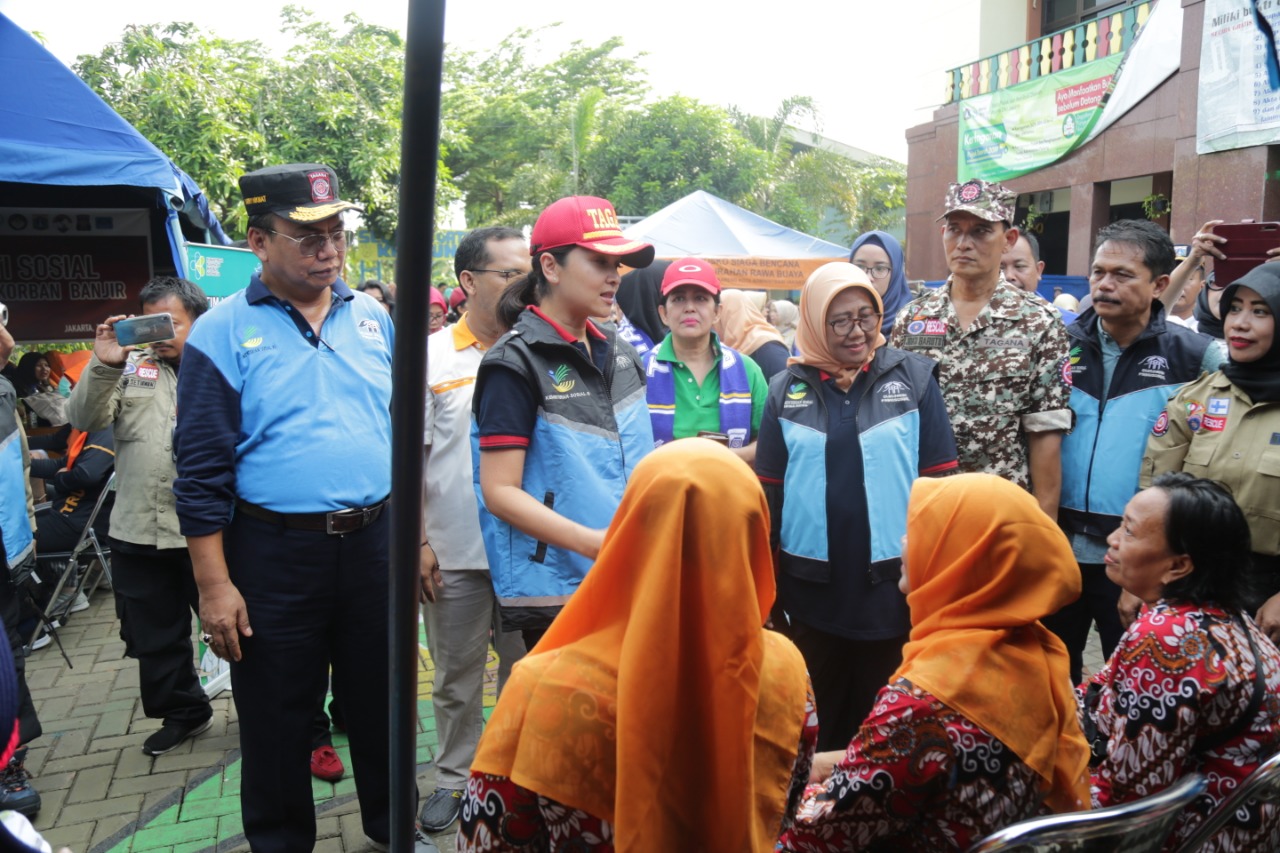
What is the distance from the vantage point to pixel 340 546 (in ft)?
9.09

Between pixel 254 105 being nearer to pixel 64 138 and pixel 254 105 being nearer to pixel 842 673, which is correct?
pixel 64 138

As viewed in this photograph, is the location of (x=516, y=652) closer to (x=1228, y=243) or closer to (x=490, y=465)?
(x=490, y=465)

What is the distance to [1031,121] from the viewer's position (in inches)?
621

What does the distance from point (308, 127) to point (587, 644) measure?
14740mm

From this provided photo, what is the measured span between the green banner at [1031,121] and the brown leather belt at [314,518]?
14168 mm

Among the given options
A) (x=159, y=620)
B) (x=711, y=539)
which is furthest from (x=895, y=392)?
(x=159, y=620)

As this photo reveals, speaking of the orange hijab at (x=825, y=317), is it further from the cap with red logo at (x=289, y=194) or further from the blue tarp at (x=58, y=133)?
the blue tarp at (x=58, y=133)

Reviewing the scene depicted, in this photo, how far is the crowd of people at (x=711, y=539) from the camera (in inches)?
60.5

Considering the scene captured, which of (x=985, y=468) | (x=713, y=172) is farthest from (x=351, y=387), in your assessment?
(x=713, y=172)

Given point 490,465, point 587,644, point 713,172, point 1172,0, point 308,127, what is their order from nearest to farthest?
1. point 587,644
2. point 490,465
3. point 1172,0
4. point 308,127
5. point 713,172

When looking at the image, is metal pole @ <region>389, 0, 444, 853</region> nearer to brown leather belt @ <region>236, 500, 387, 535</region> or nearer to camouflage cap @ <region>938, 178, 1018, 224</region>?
brown leather belt @ <region>236, 500, 387, 535</region>

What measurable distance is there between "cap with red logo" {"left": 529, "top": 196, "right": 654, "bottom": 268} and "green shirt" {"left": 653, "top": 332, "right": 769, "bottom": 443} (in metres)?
1.29

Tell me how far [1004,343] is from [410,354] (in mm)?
3026

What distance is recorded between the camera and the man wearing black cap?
8.66 ft
